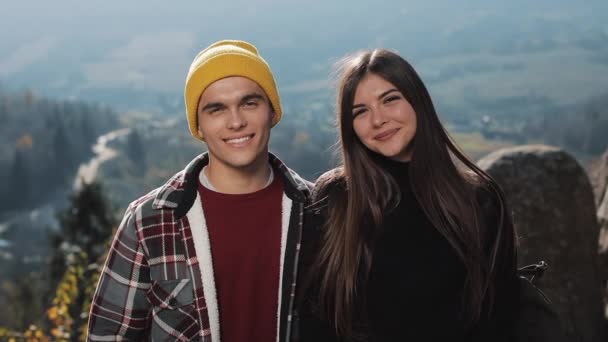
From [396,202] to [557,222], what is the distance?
3209 millimetres

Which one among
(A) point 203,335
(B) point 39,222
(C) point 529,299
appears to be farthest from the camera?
(B) point 39,222

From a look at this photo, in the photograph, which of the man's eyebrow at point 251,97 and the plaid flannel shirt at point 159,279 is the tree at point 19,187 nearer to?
the plaid flannel shirt at point 159,279

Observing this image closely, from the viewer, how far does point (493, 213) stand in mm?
3488

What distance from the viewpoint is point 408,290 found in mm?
3271

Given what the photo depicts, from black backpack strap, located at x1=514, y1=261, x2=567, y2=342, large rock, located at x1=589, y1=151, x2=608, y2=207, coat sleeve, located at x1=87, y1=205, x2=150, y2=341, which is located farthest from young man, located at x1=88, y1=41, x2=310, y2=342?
large rock, located at x1=589, y1=151, x2=608, y2=207

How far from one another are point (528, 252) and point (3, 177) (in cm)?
11492

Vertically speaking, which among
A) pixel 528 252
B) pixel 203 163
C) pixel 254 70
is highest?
pixel 254 70

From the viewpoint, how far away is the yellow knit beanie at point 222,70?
10.7 feet

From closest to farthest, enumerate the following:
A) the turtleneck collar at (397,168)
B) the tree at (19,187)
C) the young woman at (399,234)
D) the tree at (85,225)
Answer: the young woman at (399,234) < the turtleneck collar at (397,168) < the tree at (85,225) < the tree at (19,187)

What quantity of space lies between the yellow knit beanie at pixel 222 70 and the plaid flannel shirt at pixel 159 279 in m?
0.53

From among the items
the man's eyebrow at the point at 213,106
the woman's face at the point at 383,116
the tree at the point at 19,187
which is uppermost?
the tree at the point at 19,187

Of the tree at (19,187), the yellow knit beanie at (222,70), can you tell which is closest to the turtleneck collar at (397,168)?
the yellow knit beanie at (222,70)

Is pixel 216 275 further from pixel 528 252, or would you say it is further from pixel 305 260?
pixel 528 252

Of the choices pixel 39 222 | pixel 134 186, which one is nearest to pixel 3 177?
pixel 39 222
